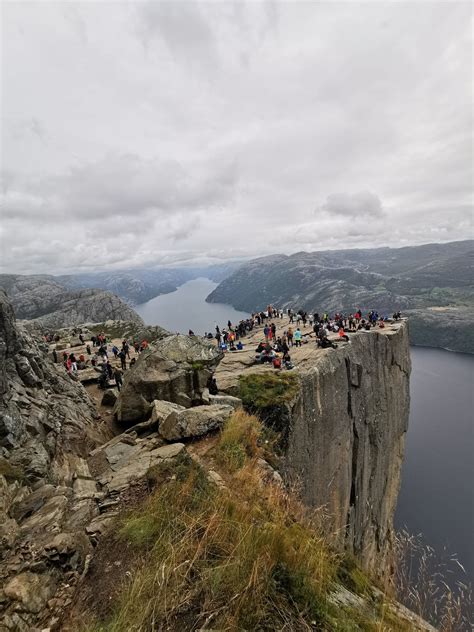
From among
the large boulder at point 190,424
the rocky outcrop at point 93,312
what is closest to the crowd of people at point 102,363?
the large boulder at point 190,424

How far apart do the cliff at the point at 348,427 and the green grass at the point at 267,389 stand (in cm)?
22

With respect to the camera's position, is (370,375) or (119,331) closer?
(370,375)

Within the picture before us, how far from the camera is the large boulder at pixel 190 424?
10164 mm

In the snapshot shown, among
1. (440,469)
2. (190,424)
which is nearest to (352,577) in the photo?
(190,424)

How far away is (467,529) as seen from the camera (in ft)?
160

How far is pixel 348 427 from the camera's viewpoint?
2334 centimetres

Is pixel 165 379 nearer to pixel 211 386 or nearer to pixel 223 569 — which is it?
pixel 211 386

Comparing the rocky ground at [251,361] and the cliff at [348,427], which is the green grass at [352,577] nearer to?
the cliff at [348,427]

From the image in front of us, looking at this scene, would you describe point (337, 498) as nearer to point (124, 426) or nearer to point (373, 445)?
point (373, 445)

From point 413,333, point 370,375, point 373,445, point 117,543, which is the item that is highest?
point 117,543

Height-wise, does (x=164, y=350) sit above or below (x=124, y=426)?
above

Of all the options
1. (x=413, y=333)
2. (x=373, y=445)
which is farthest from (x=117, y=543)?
(x=413, y=333)

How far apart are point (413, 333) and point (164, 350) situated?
701ft

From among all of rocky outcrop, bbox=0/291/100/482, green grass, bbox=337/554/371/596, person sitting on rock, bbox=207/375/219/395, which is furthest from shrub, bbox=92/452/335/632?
person sitting on rock, bbox=207/375/219/395
